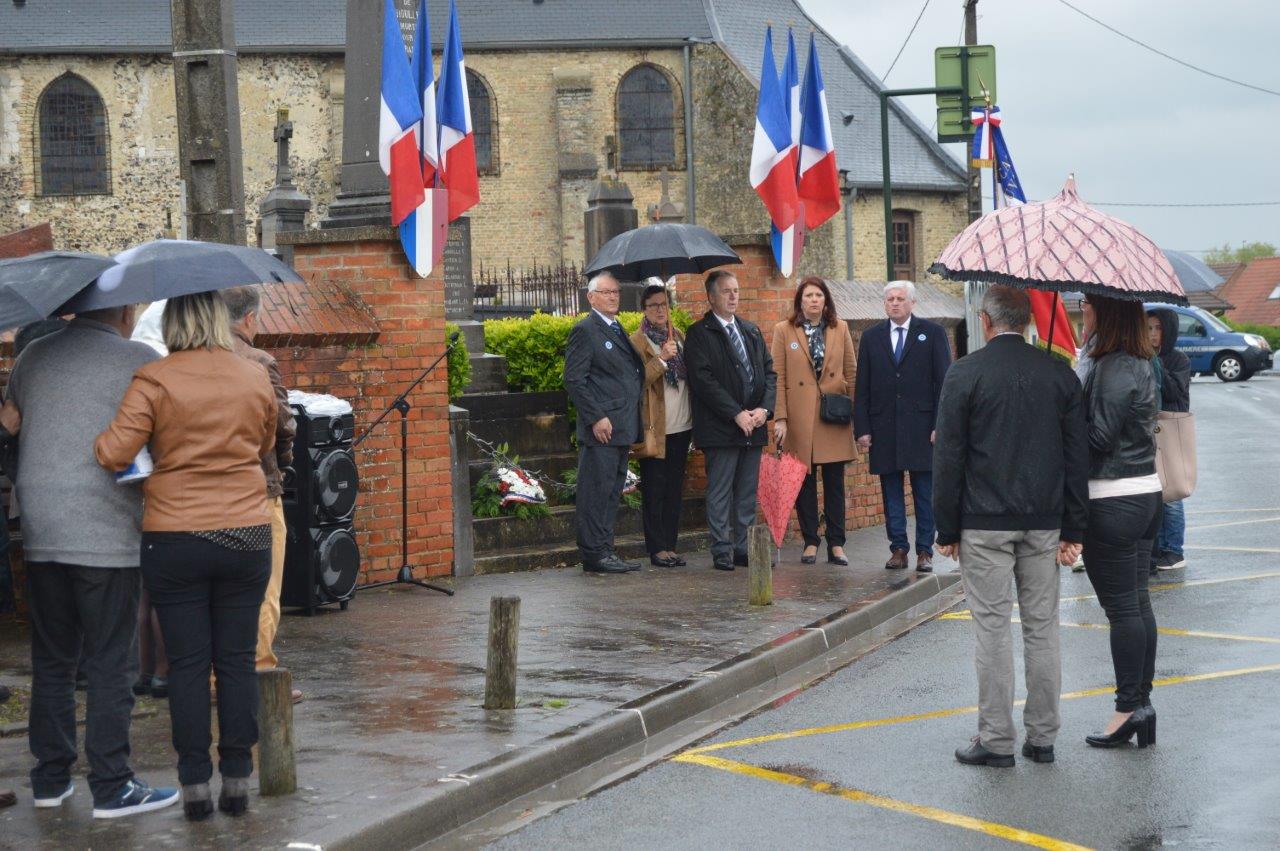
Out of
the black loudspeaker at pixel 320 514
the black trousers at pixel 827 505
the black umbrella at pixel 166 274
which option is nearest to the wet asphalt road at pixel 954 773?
the black umbrella at pixel 166 274

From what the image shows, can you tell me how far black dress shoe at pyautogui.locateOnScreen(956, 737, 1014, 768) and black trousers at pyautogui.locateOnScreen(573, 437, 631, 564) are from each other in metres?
5.11

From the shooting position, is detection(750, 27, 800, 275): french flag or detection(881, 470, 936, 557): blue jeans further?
detection(750, 27, 800, 275): french flag

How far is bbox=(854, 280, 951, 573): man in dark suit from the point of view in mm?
11500

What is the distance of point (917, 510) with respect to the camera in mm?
11547

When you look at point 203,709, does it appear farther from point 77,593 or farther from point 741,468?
point 741,468

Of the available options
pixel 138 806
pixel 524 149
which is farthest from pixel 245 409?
pixel 524 149

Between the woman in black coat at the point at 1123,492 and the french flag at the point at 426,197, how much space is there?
17.4 ft

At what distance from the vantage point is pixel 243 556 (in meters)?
5.42

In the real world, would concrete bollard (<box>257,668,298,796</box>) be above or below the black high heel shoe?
above

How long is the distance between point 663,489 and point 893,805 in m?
6.16

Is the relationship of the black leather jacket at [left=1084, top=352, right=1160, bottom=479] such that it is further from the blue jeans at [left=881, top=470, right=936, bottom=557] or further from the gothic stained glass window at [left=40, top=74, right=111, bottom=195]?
the gothic stained glass window at [left=40, top=74, right=111, bottom=195]

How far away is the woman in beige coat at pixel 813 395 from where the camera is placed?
12055 mm

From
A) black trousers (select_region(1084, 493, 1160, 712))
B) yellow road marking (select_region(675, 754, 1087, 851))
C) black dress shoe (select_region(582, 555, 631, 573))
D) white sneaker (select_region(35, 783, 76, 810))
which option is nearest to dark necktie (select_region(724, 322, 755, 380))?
black dress shoe (select_region(582, 555, 631, 573))

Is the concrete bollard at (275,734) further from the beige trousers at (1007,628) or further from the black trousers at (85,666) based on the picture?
the beige trousers at (1007,628)
